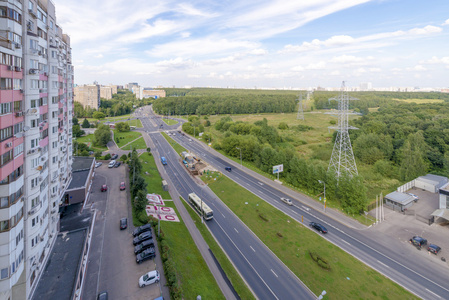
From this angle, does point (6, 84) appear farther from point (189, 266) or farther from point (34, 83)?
point (189, 266)

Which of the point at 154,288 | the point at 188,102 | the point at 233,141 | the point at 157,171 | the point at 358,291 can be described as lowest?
the point at 358,291

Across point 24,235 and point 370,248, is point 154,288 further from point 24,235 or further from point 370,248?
point 370,248

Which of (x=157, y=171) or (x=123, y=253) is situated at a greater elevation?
(x=157, y=171)

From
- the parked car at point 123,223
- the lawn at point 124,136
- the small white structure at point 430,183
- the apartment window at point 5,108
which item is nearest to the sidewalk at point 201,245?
the parked car at point 123,223

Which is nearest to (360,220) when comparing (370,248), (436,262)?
(370,248)

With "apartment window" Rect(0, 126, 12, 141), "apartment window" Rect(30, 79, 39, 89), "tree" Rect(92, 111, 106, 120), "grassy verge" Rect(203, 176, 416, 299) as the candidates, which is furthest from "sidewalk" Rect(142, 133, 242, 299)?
"tree" Rect(92, 111, 106, 120)

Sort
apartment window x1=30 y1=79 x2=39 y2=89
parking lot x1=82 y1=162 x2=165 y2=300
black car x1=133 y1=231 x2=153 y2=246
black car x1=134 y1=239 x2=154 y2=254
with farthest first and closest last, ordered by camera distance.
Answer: black car x1=133 y1=231 x2=153 y2=246
black car x1=134 y1=239 x2=154 y2=254
parking lot x1=82 y1=162 x2=165 y2=300
apartment window x1=30 y1=79 x2=39 y2=89

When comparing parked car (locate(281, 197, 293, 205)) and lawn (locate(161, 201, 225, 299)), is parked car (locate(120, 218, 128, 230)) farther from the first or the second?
parked car (locate(281, 197, 293, 205))
